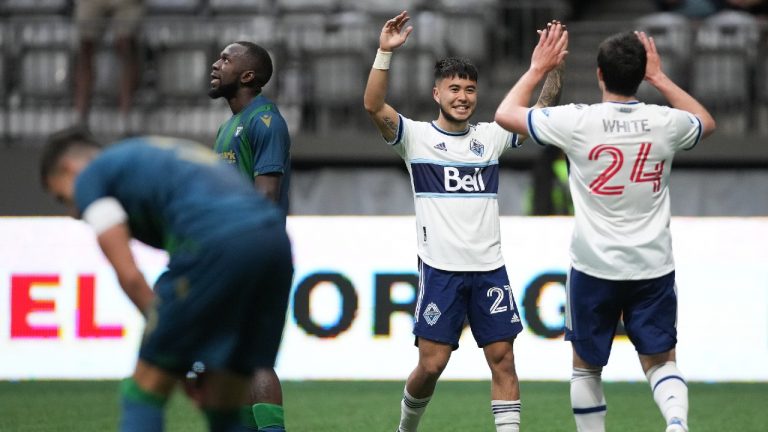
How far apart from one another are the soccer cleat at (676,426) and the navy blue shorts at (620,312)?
1.13ft

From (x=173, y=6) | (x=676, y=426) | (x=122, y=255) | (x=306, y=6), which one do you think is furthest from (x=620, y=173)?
(x=173, y=6)

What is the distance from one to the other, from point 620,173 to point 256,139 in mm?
1763

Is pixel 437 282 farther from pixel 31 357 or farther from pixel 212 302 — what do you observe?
pixel 31 357

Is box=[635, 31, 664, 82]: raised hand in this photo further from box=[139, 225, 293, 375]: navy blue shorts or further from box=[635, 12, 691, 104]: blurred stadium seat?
box=[635, 12, 691, 104]: blurred stadium seat

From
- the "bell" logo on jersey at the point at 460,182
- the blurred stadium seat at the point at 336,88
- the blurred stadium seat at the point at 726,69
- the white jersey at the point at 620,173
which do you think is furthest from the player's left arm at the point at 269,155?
the blurred stadium seat at the point at 726,69

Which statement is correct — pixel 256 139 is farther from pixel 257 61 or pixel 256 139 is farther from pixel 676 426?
pixel 676 426

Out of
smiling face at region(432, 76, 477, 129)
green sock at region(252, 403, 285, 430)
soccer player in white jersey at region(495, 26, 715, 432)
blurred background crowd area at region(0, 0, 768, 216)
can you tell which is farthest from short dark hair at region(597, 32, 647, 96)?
blurred background crowd area at region(0, 0, 768, 216)

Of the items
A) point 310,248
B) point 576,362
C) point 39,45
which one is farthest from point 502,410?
point 39,45

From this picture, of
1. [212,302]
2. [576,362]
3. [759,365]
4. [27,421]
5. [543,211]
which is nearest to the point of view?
[212,302]

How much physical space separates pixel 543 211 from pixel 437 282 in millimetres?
6954

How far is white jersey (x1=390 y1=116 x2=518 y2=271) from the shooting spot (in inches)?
261

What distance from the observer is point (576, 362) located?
19.8 ft

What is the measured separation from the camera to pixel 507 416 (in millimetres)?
6402

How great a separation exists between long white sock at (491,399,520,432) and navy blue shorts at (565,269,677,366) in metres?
0.62
